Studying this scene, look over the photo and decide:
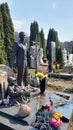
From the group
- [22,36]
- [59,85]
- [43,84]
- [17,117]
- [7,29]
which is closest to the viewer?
[17,117]

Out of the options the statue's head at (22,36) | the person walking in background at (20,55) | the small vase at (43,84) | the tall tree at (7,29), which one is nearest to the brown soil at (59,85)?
the small vase at (43,84)

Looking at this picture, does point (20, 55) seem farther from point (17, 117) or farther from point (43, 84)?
point (17, 117)

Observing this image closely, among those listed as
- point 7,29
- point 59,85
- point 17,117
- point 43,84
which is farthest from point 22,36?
point 7,29

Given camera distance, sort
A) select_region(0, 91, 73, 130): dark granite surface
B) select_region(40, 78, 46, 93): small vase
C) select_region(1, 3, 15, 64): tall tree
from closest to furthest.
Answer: select_region(0, 91, 73, 130): dark granite surface < select_region(40, 78, 46, 93): small vase < select_region(1, 3, 15, 64): tall tree

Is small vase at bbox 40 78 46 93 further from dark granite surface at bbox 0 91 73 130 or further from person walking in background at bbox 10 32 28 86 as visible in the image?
dark granite surface at bbox 0 91 73 130

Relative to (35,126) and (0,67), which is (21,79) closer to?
(0,67)

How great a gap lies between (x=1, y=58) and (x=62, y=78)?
3618 millimetres

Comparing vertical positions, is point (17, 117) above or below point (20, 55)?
below

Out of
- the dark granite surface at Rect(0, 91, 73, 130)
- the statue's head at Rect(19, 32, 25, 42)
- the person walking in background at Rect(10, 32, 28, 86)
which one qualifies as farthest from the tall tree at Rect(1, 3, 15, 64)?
the dark granite surface at Rect(0, 91, 73, 130)

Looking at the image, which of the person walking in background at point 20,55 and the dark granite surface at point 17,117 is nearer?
the dark granite surface at point 17,117

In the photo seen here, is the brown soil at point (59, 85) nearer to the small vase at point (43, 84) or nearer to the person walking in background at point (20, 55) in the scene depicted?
the small vase at point (43, 84)

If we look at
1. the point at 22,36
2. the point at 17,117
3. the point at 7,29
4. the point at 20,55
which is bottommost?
the point at 17,117

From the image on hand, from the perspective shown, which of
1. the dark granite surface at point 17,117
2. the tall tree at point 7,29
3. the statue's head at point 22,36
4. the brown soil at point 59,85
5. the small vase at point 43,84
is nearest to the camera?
the dark granite surface at point 17,117

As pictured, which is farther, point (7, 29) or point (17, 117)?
point (7, 29)
